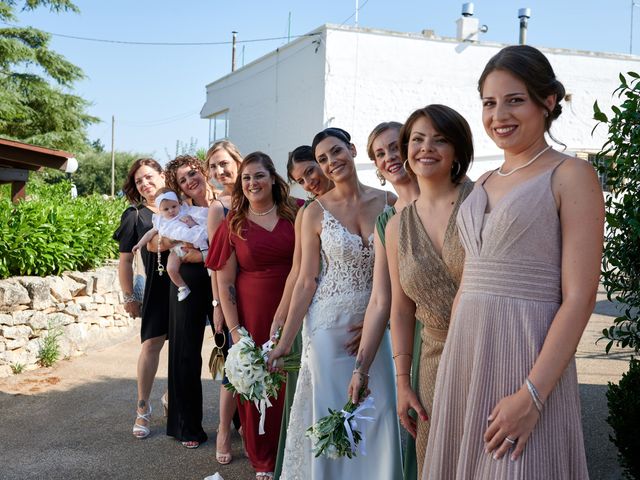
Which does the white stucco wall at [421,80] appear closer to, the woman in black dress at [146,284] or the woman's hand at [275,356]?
the woman in black dress at [146,284]

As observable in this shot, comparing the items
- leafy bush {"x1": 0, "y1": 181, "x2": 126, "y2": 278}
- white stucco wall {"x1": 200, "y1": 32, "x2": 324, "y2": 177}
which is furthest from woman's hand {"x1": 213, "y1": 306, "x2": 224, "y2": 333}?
white stucco wall {"x1": 200, "y1": 32, "x2": 324, "y2": 177}

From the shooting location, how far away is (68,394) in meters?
7.42

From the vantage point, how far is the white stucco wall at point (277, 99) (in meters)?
20.3

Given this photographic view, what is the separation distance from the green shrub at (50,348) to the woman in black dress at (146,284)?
8.24ft

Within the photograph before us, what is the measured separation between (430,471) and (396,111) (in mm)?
19115

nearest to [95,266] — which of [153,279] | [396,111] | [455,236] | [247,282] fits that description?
[153,279]

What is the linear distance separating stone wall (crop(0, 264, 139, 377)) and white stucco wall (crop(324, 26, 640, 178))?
36.2 feet

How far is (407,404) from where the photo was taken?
284 cm

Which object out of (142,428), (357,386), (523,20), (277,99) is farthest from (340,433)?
(523,20)

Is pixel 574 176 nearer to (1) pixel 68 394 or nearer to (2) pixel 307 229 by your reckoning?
(2) pixel 307 229

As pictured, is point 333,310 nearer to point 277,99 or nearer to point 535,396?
point 535,396

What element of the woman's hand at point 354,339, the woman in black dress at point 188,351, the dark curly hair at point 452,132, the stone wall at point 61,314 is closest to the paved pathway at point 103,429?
the woman in black dress at point 188,351

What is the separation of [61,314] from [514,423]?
795cm

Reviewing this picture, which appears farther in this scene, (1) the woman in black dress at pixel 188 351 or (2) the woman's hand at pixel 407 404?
(1) the woman in black dress at pixel 188 351
